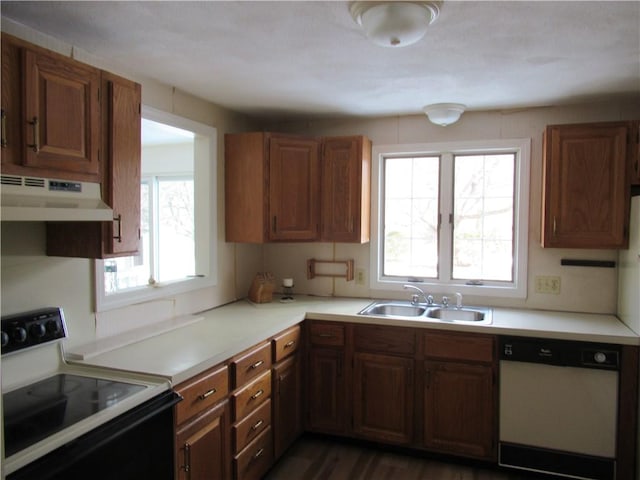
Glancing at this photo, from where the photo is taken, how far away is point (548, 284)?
299 centimetres

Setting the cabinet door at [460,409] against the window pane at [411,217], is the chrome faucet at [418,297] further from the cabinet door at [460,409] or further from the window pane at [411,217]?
the cabinet door at [460,409]

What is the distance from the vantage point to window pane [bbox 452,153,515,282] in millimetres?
3145

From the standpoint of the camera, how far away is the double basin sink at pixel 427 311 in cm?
295

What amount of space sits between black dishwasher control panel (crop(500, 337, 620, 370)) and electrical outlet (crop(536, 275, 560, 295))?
629 millimetres

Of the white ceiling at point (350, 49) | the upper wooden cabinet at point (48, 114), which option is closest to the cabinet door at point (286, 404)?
the upper wooden cabinet at point (48, 114)

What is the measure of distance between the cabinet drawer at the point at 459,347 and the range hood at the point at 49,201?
1.84 meters

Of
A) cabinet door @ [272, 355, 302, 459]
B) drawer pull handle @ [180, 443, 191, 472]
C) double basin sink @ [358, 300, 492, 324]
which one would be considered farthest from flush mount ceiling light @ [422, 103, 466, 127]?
drawer pull handle @ [180, 443, 191, 472]

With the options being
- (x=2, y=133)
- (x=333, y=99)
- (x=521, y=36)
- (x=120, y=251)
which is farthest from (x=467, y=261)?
(x=2, y=133)

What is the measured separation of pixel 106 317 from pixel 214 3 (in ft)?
4.82

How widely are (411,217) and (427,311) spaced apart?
70cm

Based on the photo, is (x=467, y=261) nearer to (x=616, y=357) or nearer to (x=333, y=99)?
(x=616, y=357)

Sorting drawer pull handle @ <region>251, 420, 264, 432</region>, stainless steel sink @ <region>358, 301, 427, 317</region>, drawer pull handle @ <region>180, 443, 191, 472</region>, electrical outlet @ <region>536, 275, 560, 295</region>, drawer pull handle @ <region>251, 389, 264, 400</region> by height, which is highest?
electrical outlet @ <region>536, 275, 560, 295</region>

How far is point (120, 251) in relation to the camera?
1.88 metres

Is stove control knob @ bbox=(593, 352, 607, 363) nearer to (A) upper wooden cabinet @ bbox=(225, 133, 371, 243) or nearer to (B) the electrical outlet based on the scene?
(B) the electrical outlet
